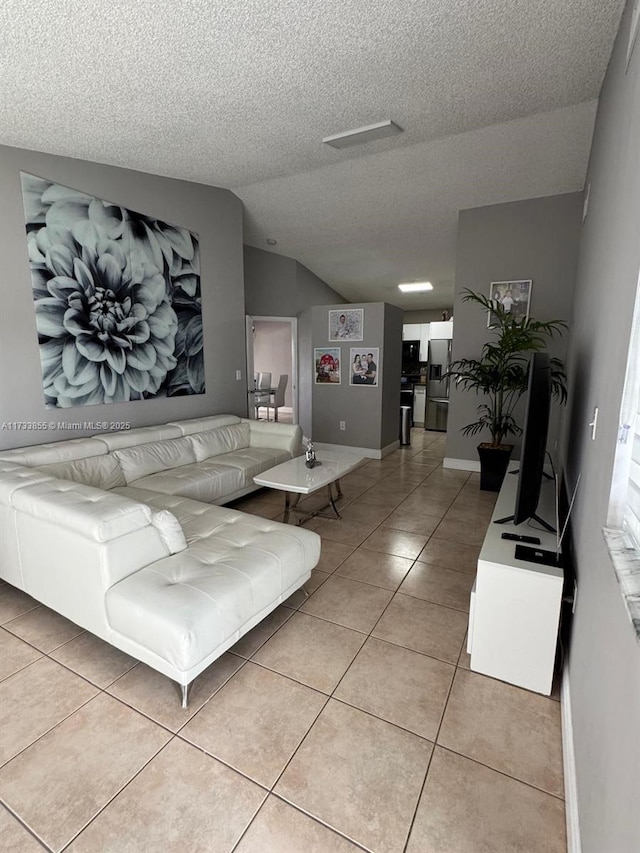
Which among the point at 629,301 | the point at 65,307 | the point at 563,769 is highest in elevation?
the point at 65,307

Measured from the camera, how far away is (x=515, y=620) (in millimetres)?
1754

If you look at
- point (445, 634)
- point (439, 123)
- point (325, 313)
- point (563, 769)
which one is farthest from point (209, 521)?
point (325, 313)

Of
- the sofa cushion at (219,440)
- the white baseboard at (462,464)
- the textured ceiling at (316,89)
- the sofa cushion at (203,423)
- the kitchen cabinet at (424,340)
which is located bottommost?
the white baseboard at (462,464)

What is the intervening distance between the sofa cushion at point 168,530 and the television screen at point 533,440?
1706 millimetres

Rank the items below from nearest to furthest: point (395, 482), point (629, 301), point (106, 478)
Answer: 1. point (629, 301)
2. point (106, 478)
3. point (395, 482)

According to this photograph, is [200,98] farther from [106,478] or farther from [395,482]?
[395,482]

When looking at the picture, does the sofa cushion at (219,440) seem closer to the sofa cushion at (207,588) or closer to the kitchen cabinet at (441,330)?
the sofa cushion at (207,588)

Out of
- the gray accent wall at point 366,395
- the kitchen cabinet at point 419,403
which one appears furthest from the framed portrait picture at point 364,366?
the kitchen cabinet at point 419,403

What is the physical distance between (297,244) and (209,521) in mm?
4893

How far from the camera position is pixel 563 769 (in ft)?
4.58

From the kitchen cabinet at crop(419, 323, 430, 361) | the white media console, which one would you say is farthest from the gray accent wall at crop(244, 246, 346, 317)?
the white media console

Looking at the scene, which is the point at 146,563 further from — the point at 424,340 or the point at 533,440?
the point at 424,340

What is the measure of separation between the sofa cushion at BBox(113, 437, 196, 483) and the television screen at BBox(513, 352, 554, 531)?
8.99 ft

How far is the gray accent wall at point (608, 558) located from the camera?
81cm
